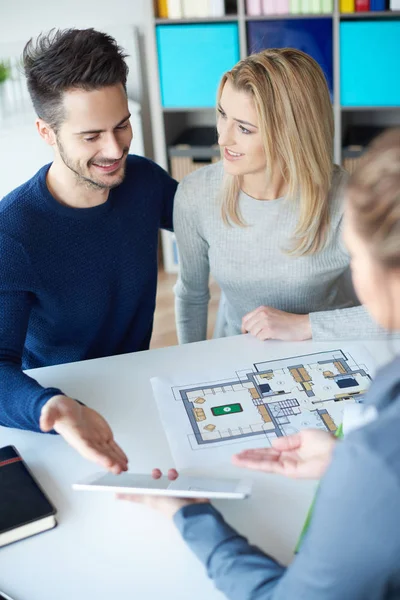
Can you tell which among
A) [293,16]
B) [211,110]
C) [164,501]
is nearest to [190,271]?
[164,501]

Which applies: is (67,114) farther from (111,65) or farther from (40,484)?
(40,484)

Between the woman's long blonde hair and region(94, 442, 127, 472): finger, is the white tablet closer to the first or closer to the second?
region(94, 442, 127, 472): finger

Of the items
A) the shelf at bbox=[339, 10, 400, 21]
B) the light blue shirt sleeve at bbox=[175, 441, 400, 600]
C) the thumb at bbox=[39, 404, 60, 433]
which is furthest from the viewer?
the shelf at bbox=[339, 10, 400, 21]

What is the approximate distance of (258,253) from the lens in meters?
1.73

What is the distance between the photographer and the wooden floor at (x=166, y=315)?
9.92ft

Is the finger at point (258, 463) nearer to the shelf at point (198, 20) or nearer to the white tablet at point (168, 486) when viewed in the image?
the white tablet at point (168, 486)

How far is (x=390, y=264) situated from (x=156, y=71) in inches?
110

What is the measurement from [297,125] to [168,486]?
0.86 metres

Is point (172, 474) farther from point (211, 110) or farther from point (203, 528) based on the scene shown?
point (211, 110)

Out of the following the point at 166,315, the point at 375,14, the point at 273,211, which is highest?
Result: the point at 375,14

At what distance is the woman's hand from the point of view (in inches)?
41.4

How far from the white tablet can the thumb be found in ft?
0.38

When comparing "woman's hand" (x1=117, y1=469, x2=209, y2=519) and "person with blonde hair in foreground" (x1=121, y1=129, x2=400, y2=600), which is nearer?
"person with blonde hair in foreground" (x1=121, y1=129, x2=400, y2=600)

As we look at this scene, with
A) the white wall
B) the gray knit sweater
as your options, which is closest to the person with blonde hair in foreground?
the gray knit sweater
